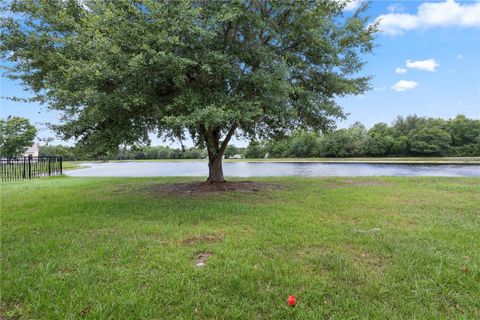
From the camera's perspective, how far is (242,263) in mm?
3061

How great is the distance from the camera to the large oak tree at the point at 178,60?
17.1 ft

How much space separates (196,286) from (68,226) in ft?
10.2

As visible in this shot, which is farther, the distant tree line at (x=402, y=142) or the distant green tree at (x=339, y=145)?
the distant green tree at (x=339, y=145)

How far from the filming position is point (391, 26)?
830cm

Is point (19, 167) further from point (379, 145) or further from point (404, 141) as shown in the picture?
point (404, 141)

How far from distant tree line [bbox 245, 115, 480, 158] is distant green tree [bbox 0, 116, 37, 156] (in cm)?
2936

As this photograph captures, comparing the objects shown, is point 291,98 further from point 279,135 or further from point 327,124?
point 279,135

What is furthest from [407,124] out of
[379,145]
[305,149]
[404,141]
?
[305,149]

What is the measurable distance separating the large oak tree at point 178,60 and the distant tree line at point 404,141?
36.1 metres

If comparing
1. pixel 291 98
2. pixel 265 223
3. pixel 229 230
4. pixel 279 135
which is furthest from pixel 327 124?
pixel 229 230

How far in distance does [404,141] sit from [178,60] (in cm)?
5345

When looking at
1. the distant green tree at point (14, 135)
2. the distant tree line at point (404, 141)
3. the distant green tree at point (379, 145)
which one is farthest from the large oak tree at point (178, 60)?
→ the distant green tree at point (379, 145)

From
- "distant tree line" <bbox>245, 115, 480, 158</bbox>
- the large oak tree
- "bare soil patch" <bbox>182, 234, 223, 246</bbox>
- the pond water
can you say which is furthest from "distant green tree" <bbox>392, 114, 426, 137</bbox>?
"bare soil patch" <bbox>182, 234, 223, 246</bbox>

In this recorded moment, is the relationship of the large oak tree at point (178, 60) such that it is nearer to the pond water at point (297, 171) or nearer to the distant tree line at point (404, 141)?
the pond water at point (297, 171)
